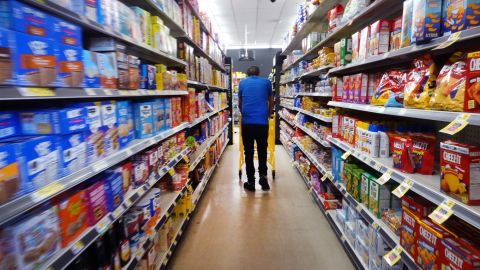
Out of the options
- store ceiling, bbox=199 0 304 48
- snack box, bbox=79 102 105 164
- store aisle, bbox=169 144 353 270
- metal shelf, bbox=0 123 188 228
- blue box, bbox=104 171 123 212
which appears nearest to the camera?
metal shelf, bbox=0 123 188 228

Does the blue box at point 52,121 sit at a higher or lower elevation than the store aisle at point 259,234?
higher

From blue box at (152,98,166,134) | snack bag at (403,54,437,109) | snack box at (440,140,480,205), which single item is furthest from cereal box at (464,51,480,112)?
blue box at (152,98,166,134)

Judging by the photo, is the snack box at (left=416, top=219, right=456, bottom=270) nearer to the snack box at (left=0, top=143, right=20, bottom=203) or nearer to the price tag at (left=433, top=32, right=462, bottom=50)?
the price tag at (left=433, top=32, right=462, bottom=50)

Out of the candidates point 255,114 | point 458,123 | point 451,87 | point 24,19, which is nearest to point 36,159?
point 24,19

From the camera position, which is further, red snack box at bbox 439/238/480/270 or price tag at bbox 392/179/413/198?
price tag at bbox 392/179/413/198

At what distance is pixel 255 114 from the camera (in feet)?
13.8

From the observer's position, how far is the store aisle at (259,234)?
252 centimetres

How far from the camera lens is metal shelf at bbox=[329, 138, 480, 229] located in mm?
1161

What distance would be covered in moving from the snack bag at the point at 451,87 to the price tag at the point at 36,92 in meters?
1.70

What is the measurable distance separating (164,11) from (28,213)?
2.01 m

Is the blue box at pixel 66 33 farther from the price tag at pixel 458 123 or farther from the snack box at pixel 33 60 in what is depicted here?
the price tag at pixel 458 123

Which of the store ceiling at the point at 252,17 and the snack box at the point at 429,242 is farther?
the store ceiling at the point at 252,17

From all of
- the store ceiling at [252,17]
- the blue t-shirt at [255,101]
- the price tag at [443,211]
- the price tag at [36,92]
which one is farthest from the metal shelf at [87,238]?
the store ceiling at [252,17]

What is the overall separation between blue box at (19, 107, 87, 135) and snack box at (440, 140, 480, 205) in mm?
1695
